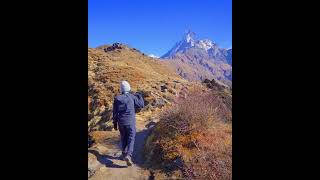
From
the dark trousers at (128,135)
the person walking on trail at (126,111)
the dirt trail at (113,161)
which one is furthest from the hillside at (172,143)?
the person walking on trail at (126,111)

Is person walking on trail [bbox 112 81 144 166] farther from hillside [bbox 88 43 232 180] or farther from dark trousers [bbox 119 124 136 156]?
hillside [bbox 88 43 232 180]

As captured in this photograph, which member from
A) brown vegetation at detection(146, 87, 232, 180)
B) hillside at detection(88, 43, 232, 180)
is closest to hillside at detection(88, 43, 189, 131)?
hillside at detection(88, 43, 232, 180)

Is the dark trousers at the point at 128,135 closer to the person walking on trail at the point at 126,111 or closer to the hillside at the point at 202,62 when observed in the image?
the person walking on trail at the point at 126,111

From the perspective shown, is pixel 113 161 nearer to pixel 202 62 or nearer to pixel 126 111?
pixel 126 111

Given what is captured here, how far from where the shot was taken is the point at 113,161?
8.77 meters

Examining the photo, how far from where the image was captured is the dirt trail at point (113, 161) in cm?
804

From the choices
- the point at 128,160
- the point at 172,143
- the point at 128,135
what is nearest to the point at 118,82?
the point at 172,143

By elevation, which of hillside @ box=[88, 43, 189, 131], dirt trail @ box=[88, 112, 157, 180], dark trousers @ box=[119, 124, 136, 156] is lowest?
dirt trail @ box=[88, 112, 157, 180]

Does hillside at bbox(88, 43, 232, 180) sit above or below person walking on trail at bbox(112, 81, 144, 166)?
below

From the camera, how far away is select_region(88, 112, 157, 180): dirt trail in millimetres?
8039

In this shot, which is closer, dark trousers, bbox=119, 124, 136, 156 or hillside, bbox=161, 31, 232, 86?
dark trousers, bbox=119, 124, 136, 156

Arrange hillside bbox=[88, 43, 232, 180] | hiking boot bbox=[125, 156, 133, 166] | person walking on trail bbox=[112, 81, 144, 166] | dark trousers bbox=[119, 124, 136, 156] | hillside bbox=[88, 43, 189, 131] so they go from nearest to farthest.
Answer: person walking on trail bbox=[112, 81, 144, 166]
dark trousers bbox=[119, 124, 136, 156]
hillside bbox=[88, 43, 232, 180]
hiking boot bbox=[125, 156, 133, 166]
hillside bbox=[88, 43, 189, 131]
